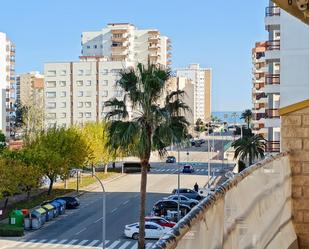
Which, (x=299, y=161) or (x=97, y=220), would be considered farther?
(x=97, y=220)

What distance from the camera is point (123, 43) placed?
122188mm

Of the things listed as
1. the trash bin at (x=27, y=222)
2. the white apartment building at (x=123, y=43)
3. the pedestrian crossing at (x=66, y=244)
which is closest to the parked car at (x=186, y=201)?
the pedestrian crossing at (x=66, y=244)

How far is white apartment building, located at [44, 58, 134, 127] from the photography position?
322ft

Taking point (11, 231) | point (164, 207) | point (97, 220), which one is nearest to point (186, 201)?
point (164, 207)

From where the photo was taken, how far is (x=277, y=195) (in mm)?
6660

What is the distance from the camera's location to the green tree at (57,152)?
48031 mm

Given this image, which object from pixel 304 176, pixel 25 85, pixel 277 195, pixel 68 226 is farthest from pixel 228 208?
pixel 25 85

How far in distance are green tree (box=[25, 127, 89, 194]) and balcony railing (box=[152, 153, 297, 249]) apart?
4107 centimetres

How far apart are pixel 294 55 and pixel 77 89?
81887 mm

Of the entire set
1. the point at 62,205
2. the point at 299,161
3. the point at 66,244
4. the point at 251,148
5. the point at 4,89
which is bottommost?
the point at 66,244

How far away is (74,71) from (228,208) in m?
96.8

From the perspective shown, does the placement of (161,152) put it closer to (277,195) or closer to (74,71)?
(277,195)

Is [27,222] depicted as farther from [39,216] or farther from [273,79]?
[273,79]

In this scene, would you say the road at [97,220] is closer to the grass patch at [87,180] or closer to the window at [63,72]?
the grass patch at [87,180]
